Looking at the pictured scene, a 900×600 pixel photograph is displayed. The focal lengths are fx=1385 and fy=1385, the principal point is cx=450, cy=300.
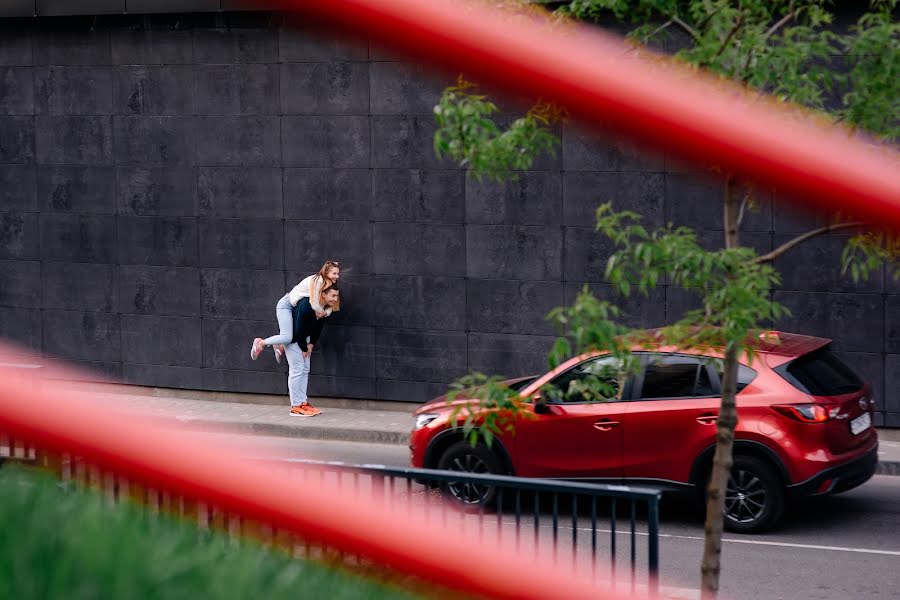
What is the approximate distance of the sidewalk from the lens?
15.5m

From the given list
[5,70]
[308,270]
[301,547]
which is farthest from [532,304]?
[301,547]

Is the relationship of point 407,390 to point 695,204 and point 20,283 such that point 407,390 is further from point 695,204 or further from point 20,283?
point 20,283

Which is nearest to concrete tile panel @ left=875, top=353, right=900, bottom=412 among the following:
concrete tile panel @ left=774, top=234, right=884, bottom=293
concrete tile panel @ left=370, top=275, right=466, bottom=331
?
concrete tile panel @ left=774, top=234, right=884, bottom=293

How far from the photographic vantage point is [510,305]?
16.3 meters

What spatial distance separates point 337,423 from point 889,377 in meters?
6.18

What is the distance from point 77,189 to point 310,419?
4.73 meters

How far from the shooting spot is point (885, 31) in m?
6.01

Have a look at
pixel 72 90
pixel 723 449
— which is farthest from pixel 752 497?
pixel 72 90

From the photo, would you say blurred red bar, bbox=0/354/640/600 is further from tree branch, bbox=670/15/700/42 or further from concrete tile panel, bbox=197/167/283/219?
concrete tile panel, bbox=197/167/283/219

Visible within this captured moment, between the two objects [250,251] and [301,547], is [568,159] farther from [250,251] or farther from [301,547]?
[301,547]

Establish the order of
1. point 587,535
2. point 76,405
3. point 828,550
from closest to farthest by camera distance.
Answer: point 76,405, point 587,535, point 828,550

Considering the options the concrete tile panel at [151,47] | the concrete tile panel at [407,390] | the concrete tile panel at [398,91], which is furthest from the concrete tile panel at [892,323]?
the concrete tile panel at [151,47]

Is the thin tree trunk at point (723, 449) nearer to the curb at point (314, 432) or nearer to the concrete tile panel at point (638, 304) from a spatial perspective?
the curb at point (314, 432)

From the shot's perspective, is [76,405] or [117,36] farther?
[117,36]
